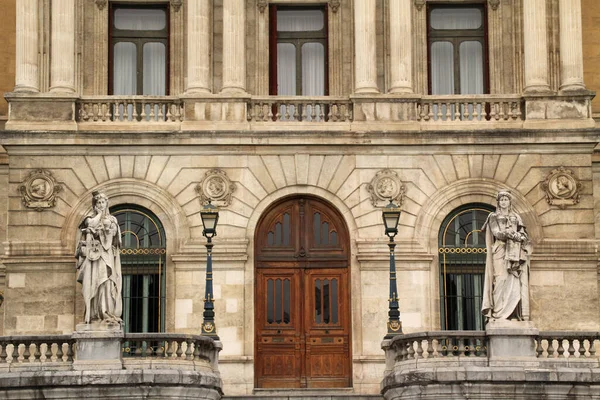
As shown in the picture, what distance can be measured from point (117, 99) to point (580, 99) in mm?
11737

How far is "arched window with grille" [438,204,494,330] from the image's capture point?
157ft

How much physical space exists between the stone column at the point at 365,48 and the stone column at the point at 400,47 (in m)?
0.46

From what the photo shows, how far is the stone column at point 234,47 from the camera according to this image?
48.8 metres

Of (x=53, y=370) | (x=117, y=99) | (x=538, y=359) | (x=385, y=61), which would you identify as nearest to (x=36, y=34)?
(x=117, y=99)

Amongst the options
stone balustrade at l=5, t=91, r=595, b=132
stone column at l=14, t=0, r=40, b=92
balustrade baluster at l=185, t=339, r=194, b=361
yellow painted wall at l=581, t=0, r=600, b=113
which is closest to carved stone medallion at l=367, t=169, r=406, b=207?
stone balustrade at l=5, t=91, r=595, b=132

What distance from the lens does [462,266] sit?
48.1m

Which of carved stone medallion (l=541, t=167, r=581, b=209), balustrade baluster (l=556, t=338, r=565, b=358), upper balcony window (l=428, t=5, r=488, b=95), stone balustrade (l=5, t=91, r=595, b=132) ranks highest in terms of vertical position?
upper balcony window (l=428, t=5, r=488, b=95)

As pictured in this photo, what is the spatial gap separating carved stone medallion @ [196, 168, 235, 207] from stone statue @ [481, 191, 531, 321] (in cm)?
912

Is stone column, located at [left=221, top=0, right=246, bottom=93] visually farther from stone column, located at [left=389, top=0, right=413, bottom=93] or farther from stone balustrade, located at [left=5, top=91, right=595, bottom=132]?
stone column, located at [left=389, top=0, right=413, bottom=93]

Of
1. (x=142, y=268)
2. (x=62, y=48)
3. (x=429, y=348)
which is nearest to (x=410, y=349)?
(x=429, y=348)

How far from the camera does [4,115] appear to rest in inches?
2009

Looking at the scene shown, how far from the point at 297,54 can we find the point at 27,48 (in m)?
6.98

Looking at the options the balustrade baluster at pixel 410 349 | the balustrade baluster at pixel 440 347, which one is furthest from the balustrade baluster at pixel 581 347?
the balustrade baluster at pixel 410 349

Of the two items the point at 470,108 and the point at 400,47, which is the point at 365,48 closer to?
the point at 400,47
